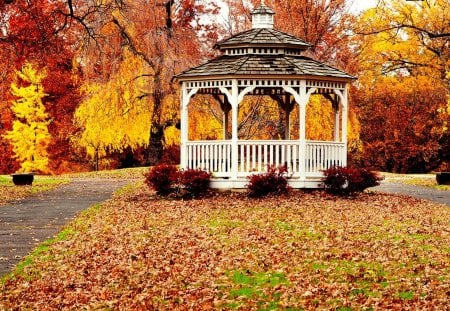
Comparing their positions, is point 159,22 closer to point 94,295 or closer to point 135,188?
point 135,188

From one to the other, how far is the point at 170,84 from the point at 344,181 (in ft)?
52.5

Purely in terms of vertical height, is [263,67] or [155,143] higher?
[263,67]

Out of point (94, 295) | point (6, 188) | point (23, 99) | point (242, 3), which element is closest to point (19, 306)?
point (94, 295)

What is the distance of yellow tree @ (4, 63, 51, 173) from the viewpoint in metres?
48.0

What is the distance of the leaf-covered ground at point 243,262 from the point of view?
9914 millimetres

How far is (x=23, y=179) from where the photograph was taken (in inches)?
1209

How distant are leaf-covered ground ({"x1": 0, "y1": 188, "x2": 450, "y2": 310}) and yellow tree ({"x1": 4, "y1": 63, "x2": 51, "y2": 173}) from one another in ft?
98.2

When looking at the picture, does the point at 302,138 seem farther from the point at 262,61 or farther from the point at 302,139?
the point at 262,61

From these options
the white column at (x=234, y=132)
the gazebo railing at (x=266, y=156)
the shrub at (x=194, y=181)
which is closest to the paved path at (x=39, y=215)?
the shrub at (x=194, y=181)

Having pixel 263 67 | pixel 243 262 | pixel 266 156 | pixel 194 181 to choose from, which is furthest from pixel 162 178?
pixel 243 262

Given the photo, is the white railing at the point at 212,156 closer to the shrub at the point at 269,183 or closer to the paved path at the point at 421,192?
the shrub at the point at 269,183

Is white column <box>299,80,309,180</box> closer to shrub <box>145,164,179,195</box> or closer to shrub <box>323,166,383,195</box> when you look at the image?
shrub <box>323,166,383,195</box>

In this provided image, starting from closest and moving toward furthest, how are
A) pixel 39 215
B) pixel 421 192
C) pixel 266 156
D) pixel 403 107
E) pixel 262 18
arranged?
pixel 39 215 < pixel 266 156 < pixel 262 18 < pixel 421 192 < pixel 403 107

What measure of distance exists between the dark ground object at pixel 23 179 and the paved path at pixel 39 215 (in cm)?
146
